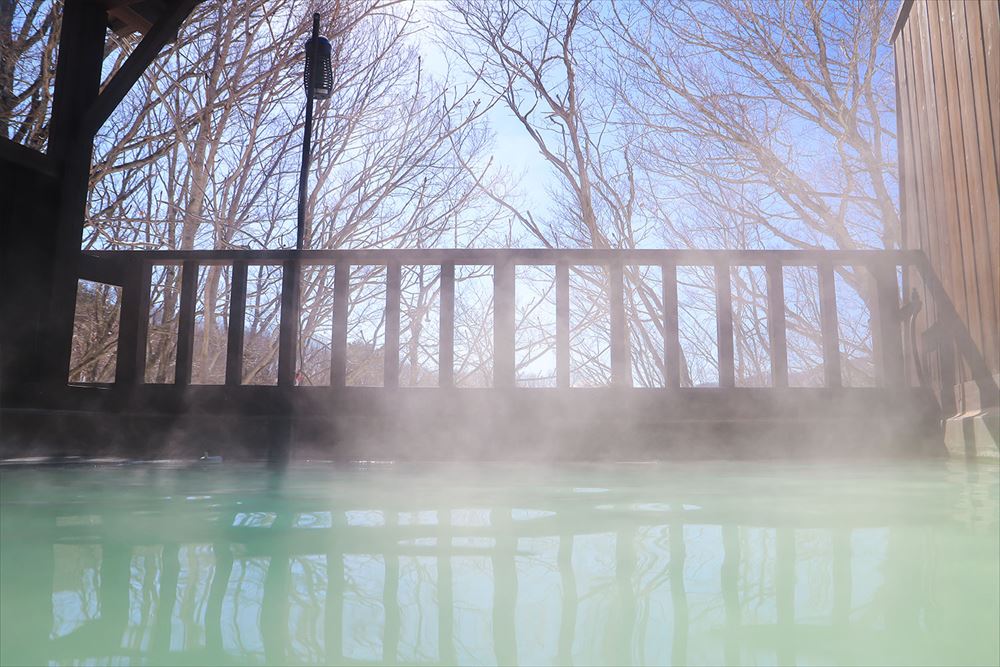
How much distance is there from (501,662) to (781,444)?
9.82 ft

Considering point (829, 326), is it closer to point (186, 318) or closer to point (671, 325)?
point (671, 325)

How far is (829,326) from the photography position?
329 centimetres

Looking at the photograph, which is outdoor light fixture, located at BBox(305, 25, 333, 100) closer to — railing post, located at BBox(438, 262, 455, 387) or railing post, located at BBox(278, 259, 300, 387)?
railing post, located at BBox(278, 259, 300, 387)

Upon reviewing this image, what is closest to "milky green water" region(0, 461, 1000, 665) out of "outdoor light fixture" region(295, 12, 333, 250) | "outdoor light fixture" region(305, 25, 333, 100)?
"outdoor light fixture" region(295, 12, 333, 250)

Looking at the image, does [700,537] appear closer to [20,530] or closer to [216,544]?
[216,544]

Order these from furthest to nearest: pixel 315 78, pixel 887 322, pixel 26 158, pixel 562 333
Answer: pixel 315 78 < pixel 887 322 < pixel 562 333 < pixel 26 158

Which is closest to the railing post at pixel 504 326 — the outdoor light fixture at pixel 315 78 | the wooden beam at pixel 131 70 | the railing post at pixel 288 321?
the railing post at pixel 288 321

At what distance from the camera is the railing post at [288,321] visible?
3.29m

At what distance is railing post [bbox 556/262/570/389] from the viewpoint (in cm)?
331

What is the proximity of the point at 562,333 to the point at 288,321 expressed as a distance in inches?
52.7

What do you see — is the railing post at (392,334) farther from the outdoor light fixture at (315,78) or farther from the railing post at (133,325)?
the railing post at (133,325)

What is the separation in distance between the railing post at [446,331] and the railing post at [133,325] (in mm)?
1467

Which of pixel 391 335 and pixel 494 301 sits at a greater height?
pixel 494 301

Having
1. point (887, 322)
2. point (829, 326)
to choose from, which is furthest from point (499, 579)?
point (887, 322)
